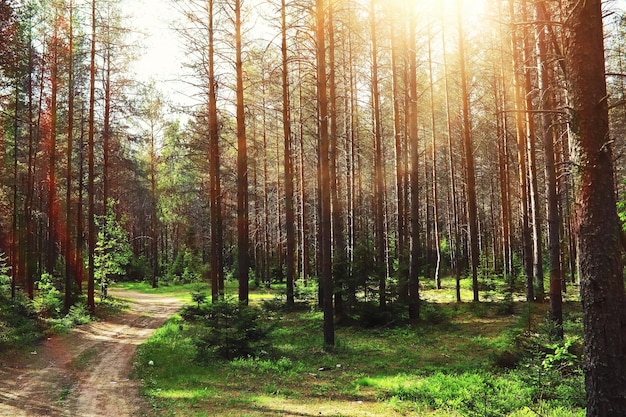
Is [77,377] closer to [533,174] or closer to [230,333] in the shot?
[230,333]

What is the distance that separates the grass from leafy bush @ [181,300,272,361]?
417 millimetres

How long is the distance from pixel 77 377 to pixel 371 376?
6.94m

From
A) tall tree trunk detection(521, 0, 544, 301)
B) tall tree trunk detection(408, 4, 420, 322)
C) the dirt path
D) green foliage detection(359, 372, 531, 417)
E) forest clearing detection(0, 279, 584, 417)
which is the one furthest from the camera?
tall tree trunk detection(408, 4, 420, 322)

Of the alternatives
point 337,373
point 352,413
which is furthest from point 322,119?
point 352,413

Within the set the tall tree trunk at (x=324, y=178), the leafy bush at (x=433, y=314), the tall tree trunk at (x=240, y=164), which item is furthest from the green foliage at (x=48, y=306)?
the leafy bush at (x=433, y=314)

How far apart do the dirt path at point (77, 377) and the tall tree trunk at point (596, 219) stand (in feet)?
23.3

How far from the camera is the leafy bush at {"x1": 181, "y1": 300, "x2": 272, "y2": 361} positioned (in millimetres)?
11250

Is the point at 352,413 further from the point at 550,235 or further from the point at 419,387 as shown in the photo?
the point at 550,235

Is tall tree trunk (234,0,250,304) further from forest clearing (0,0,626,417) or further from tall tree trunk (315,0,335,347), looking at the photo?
tall tree trunk (315,0,335,347)

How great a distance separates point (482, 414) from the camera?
607 cm

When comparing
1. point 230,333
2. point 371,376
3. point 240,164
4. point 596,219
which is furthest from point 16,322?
point 596,219

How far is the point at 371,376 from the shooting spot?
9.50 metres

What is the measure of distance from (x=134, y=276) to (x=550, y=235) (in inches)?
1686

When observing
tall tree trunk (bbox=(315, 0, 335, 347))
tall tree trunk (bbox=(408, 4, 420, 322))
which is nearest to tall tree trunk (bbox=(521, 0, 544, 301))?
tall tree trunk (bbox=(408, 4, 420, 322))
